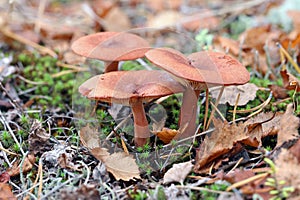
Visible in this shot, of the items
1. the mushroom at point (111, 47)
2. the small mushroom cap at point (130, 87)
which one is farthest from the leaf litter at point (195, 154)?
the mushroom at point (111, 47)

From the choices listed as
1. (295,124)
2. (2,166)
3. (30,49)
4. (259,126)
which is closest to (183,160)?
(259,126)

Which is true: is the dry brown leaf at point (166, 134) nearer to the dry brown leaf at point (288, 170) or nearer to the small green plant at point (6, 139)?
the dry brown leaf at point (288, 170)

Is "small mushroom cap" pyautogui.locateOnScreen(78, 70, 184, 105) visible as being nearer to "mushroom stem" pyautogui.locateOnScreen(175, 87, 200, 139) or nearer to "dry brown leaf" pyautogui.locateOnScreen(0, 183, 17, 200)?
"mushroom stem" pyautogui.locateOnScreen(175, 87, 200, 139)

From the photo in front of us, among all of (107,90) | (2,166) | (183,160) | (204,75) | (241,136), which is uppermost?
(204,75)

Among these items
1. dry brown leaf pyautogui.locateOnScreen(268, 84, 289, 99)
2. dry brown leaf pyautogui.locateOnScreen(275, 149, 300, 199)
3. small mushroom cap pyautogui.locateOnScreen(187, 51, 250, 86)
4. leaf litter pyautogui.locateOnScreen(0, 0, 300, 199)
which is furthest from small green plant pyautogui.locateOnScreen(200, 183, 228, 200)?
dry brown leaf pyautogui.locateOnScreen(268, 84, 289, 99)

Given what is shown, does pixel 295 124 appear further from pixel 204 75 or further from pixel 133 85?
pixel 133 85

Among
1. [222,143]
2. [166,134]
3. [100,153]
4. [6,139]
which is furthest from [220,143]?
[6,139]

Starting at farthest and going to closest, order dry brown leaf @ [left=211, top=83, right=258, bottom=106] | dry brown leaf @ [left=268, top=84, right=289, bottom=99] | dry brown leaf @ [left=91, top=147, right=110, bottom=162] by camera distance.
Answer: dry brown leaf @ [left=268, top=84, right=289, bottom=99]
dry brown leaf @ [left=211, top=83, right=258, bottom=106]
dry brown leaf @ [left=91, top=147, right=110, bottom=162]
